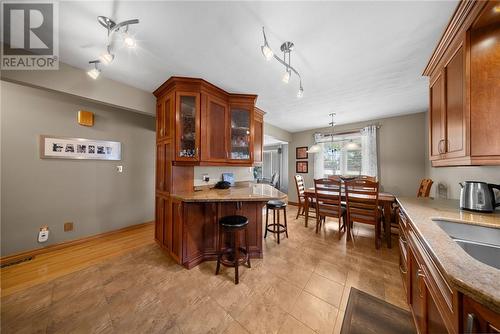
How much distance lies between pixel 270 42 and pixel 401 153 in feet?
12.8

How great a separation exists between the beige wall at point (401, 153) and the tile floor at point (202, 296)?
2.06 m

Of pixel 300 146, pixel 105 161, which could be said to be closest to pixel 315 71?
pixel 300 146

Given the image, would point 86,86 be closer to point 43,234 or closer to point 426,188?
point 43,234

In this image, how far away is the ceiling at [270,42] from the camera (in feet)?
4.06

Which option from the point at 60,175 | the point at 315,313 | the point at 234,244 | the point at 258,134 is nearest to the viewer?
the point at 315,313

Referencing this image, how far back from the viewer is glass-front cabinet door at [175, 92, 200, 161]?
7.07 feet

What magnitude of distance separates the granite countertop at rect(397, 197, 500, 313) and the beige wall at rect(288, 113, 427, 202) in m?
2.70

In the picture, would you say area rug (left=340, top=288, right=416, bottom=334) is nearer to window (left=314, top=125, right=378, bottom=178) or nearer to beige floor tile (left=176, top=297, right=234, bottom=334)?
beige floor tile (left=176, top=297, right=234, bottom=334)

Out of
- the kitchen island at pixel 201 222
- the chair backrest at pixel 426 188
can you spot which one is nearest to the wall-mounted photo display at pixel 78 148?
the kitchen island at pixel 201 222

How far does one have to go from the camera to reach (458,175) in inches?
85.7

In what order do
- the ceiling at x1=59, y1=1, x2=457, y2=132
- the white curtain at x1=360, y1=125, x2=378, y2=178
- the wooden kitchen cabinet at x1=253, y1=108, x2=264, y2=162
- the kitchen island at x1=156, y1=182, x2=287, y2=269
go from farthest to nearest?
the white curtain at x1=360, y1=125, x2=378, y2=178
the wooden kitchen cabinet at x1=253, y1=108, x2=264, y2=162
the kitchen island at x1=156, y1=182, x2=287, y2=269
the ceiling at x1=59, y1=1, x2=457, y2=132

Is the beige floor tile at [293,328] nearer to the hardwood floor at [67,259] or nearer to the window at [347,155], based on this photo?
the hardwood floor at [67,259]

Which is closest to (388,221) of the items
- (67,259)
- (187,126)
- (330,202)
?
(330,202)

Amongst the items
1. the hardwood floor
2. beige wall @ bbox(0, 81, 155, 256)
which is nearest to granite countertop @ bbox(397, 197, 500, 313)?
the hardwood floor
